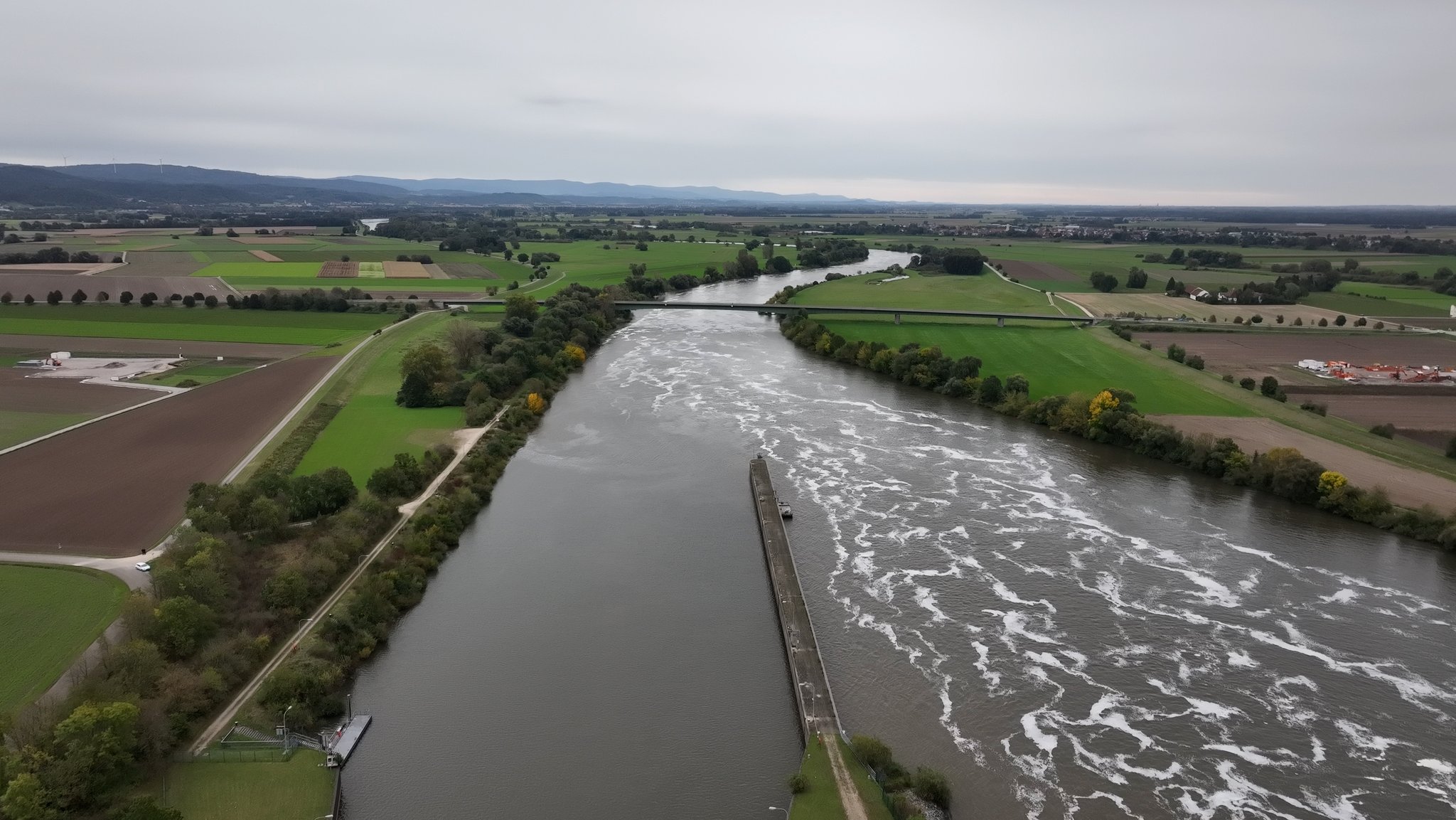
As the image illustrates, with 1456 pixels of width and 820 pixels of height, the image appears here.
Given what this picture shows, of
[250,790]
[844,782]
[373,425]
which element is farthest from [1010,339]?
[250,790]

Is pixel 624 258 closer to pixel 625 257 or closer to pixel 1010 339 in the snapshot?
pixel 625 257

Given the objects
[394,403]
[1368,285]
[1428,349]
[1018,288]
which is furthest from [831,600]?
[1368,285]

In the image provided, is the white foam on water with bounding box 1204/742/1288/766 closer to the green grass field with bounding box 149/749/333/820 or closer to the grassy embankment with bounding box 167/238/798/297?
the green grass field with bounding box 149/749/333/820

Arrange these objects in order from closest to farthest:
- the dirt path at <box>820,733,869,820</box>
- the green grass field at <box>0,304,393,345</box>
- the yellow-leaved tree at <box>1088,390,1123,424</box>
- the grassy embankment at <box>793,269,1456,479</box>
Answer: the dirt path at <box>820,733,869,820</box> → the grassy embankment at <box>793,269,1456,479</box> → the yellow-leaved tree at <box>1088,390,1123,424</box> → the green grass field at <box>0,304,393,345</box>

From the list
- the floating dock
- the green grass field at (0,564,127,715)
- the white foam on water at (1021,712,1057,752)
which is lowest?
the floating dock

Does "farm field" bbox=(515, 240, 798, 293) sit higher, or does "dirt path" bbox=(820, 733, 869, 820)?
"farm field" bbox=(515, 240, 798, 293)

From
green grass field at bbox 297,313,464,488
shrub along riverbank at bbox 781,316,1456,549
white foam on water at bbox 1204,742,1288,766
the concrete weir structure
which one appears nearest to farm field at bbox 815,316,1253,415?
shrub along riverbank at bbox 781,316,1456,549

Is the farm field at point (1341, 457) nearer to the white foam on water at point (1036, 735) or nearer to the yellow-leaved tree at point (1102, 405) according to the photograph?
the yellow-leaved tree at point (1102, 405)
